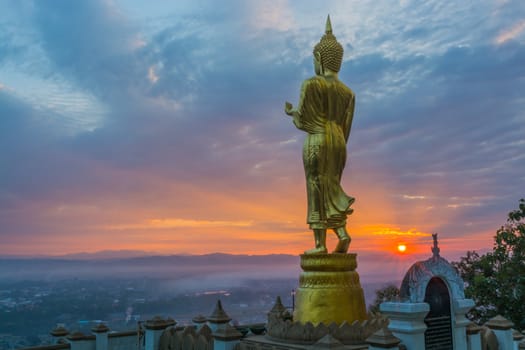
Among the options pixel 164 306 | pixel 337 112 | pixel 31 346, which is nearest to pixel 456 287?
pixel 337 112

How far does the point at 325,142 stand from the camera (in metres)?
12.6

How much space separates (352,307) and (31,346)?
24.7ft

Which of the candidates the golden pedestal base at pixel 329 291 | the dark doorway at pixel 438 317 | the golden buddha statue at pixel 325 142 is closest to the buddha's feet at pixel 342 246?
the golden buddha statue at pixel 325 142

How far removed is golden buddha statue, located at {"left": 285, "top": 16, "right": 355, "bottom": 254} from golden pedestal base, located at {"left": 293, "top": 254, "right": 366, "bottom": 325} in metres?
0.36

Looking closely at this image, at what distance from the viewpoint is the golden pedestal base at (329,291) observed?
11289mm

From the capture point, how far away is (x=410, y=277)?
27.4 ft

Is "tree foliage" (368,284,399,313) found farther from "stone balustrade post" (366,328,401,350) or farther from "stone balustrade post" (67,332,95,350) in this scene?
"stone balustrade post" (366,328,401,350)

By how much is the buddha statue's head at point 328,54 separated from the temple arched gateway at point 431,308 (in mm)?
6358

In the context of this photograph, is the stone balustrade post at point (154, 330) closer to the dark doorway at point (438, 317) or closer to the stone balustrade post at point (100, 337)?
the stone balustrade post at point (100, 337)

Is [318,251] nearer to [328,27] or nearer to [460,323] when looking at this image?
[460,323]

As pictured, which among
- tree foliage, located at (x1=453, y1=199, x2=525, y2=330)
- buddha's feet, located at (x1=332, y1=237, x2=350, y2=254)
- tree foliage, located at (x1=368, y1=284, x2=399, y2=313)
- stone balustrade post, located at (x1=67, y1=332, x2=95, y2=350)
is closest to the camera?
stone balustrade post, located at (x1=67, y1=332, x2=95, y2=350)

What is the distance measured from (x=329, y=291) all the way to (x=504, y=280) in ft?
26.5

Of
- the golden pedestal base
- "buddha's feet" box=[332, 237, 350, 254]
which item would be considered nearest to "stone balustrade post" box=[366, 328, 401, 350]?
the golden pedestal base

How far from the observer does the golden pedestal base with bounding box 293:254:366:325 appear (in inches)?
444
